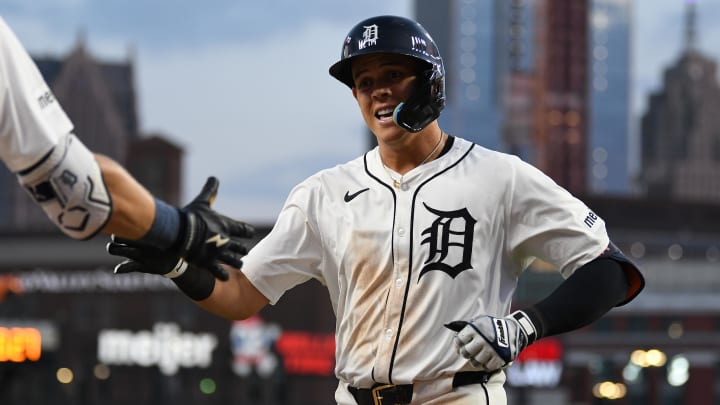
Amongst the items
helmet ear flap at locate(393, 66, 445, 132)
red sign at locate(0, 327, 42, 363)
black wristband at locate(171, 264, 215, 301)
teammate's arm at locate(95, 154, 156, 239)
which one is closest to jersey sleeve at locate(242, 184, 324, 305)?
black wristband at locate(171, 264, 215, 301)

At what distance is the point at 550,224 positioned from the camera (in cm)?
490

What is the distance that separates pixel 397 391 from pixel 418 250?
1.88ft

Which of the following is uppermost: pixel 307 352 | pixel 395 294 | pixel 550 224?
pixel 550 224

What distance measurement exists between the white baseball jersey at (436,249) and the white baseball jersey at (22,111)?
1679 mm

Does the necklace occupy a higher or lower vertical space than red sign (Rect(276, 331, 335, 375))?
higher

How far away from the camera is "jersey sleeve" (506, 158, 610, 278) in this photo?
4906 mm

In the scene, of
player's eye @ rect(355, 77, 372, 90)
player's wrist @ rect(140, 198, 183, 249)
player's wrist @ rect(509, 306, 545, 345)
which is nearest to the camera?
player's wrist @ rect(140, 198, 183, 249)

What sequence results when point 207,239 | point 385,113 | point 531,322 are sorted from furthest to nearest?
point 385,113 → point 531,322 → point 207,239

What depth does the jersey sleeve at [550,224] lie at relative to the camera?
4.91 meters

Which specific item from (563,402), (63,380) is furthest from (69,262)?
(563,402)

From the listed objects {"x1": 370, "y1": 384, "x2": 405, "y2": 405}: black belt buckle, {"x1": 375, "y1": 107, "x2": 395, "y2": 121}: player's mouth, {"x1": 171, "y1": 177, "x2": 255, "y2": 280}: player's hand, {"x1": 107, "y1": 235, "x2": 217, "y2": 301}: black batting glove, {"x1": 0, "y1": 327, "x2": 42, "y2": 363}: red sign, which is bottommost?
{"x1": 0, "y1": 327, "x2": 42, "y2": 363}: red sign

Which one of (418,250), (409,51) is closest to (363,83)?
(409,51)

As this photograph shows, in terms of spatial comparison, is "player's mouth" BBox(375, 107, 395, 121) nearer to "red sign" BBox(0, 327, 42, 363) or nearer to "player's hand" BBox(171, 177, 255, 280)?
"player's hand" BBox(171, 177, 255, 280)

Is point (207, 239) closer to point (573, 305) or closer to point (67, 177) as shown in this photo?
point (67, 177)
